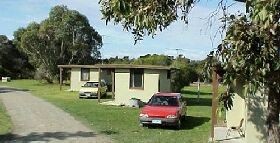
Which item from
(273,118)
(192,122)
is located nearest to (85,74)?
(192,122)

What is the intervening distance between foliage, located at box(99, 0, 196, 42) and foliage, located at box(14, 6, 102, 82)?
58.4m

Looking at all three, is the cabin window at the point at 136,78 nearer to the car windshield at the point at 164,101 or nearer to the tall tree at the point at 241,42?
the car windshield at the point at 164,101

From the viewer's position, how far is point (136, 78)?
1410 inches

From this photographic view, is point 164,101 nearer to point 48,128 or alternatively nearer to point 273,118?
point 48,128

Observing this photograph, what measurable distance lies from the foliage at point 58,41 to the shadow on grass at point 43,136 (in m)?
46.9

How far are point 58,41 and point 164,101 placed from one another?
153ft

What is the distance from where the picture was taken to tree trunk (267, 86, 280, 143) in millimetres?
6938

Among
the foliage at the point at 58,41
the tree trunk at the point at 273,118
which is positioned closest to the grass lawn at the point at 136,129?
the tree trunk at the point at 273,118

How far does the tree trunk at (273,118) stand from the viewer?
6.94 metres

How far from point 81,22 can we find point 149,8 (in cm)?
6446

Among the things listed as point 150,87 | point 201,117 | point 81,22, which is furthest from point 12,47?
point 201,117

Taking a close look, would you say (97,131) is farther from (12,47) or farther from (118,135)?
(12,47)

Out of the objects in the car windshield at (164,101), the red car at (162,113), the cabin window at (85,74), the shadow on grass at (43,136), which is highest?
the cabin window at (85,74)

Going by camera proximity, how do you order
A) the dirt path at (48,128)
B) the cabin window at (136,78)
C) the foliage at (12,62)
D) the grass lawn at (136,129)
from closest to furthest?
1. the dirt path at (48,128)
2. the grass lawn at (136,129)
3. the cabin window at (136,78)
4. the foliage at (12,62)
